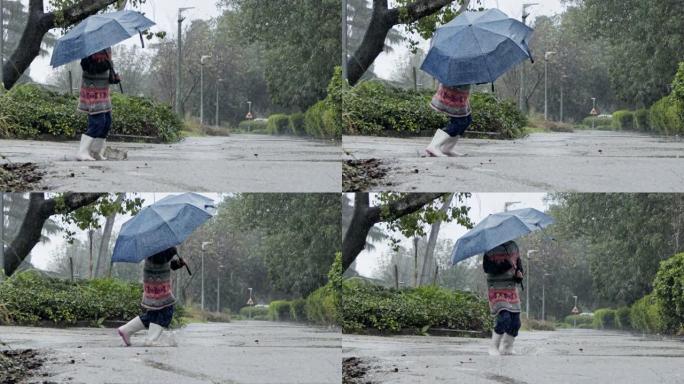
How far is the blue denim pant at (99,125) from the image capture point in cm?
1355

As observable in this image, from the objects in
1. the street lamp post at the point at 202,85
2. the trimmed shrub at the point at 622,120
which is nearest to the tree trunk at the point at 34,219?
the street lamp post at the point at 202,85

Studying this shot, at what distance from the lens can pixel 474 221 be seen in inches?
548

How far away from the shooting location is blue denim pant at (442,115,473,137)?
530 inches

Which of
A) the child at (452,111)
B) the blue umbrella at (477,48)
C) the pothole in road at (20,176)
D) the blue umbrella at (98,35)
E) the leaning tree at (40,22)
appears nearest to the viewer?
the blue umbrella at (477,48)

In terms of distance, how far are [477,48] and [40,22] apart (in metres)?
4.69

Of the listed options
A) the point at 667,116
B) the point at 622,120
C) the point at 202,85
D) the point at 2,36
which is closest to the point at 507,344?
the point at 622,120

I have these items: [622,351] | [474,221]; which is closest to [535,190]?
[474,221]

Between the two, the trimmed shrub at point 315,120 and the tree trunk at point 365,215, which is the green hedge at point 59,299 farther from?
the trimmed shrub at point 315,120

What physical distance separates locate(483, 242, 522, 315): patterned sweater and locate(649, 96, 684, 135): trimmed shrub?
2.66 metres

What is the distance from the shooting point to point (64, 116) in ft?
46.7

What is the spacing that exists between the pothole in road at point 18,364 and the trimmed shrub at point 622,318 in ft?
18.5

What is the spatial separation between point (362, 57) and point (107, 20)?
2789mm

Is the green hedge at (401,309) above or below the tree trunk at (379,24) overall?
below

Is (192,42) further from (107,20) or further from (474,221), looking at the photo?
(474,221)
